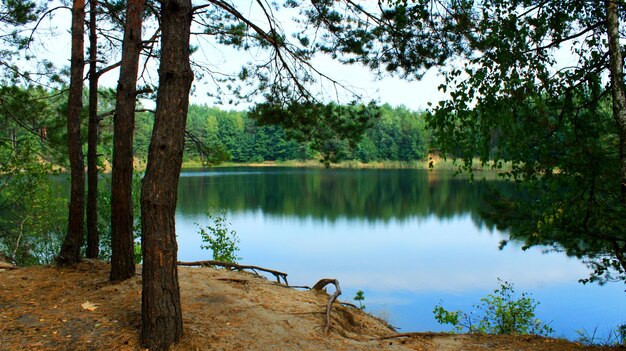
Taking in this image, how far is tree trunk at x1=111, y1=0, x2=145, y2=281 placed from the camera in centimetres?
455

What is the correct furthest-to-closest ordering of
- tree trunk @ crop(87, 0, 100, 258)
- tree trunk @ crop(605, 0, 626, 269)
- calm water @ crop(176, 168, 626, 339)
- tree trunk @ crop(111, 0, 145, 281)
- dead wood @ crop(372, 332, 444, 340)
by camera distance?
calm water @ crop(176, 168, 626, 339) → tree trunk @ crop(87, 0, 100, 258) → tree trunk @ crop(111, 0, 145, 281) → tree trunk @ crop(605, 0, 626, 269) → dead wood @ crop(372, 332, 444, 340)

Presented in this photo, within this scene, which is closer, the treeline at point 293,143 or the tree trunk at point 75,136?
the tree trunk at point 75,136

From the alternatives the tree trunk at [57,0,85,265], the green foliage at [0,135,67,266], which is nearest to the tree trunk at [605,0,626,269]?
the tree trunk at [57,0,85,265]

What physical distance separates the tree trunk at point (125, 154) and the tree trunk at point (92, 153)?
92cm

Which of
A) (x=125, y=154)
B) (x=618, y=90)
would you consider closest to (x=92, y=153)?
(x=125, y=154)

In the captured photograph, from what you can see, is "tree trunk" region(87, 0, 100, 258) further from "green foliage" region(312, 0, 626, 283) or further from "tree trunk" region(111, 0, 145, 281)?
"green foliage" region(312, 0, 626, 283)

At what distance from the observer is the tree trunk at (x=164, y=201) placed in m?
3.17

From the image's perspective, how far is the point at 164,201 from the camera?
3.18 metres

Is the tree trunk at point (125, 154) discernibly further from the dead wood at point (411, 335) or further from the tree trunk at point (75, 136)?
the dead wood at point (411, 335)

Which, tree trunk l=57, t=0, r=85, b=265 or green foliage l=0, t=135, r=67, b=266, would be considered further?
green foliage l=0, t=135, r=67, b=266

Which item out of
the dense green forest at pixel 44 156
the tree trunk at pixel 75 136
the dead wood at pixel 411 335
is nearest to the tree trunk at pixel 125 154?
the dense green forest at pixel 44 156

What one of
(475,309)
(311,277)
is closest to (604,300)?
(475,309)

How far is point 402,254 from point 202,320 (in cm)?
1302

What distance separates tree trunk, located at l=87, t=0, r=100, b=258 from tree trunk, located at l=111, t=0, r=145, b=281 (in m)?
0.92
